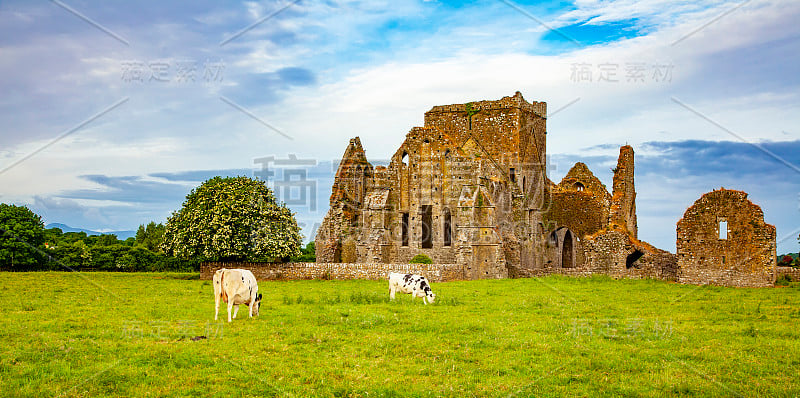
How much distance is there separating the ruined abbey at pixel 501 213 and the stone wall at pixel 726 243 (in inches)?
2.2

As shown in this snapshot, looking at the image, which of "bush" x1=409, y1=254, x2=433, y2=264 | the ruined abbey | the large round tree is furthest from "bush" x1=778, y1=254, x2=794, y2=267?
the large round tree

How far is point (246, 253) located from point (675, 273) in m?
26.7

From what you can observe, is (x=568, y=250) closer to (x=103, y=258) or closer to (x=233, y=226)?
(x=233, y=226)

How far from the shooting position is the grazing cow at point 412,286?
2419cm

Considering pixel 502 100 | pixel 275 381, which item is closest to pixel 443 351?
pixel 275 381

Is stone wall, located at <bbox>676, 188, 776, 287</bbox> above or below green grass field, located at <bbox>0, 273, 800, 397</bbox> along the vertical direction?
above

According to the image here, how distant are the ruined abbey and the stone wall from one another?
0.06m

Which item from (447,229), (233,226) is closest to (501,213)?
(447,229)

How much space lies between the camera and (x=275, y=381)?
11922 millimetres

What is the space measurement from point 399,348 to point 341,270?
78.4 feet

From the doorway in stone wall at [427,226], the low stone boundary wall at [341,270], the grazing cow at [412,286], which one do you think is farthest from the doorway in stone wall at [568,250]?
the grazing cow at [412,286]

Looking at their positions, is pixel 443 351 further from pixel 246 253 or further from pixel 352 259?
pixel 352 259

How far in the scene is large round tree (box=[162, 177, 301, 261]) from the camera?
38.8m

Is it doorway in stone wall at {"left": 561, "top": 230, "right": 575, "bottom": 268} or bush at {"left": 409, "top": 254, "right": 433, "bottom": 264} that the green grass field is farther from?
doorway in stone wall at {"left": 561, "top": 230, "right": 575, "bottom": 268}
